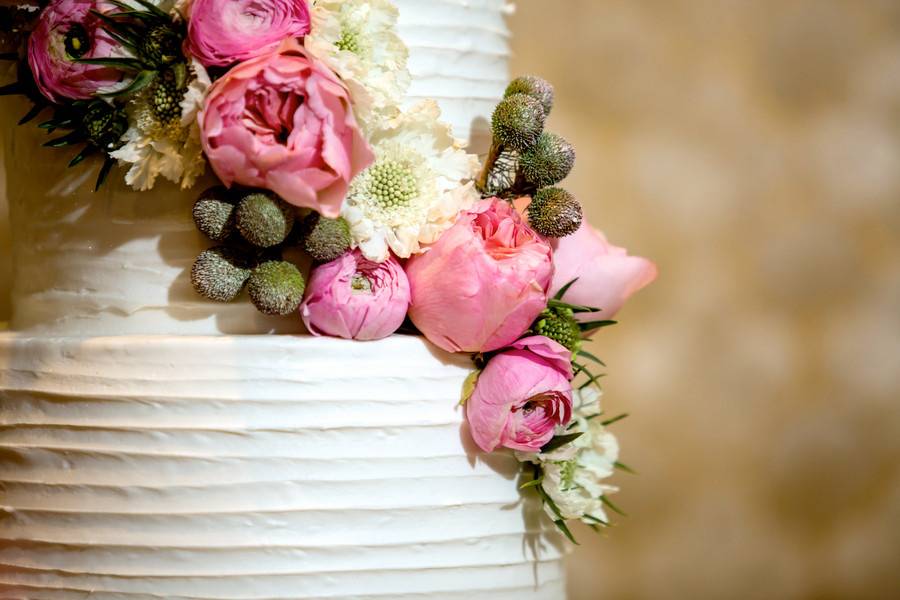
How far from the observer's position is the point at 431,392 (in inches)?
41.9

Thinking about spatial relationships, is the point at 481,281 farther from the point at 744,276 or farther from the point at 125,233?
the point at 744,276

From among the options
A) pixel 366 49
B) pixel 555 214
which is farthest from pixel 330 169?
pixel 555 214

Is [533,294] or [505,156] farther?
[505,156]

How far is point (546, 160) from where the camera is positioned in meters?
1.12

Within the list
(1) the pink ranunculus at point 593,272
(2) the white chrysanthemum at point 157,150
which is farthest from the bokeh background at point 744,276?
(2) the white chrysanthemum at point 157,150

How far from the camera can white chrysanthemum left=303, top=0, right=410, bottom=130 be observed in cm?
100

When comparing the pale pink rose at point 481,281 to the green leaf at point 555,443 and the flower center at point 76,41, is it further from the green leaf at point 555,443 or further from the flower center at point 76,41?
the flower center at point 76,41

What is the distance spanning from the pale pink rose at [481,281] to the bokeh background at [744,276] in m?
1.25

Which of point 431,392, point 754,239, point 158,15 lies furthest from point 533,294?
point 754,239

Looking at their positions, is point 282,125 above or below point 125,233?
above

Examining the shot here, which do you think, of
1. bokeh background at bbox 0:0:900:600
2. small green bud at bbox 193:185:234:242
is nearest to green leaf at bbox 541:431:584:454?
small green bud at bbox 193:185:234:242

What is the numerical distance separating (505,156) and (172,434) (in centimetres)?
53

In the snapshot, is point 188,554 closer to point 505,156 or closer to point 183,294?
point 183,294

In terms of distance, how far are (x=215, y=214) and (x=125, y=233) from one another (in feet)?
0.47
